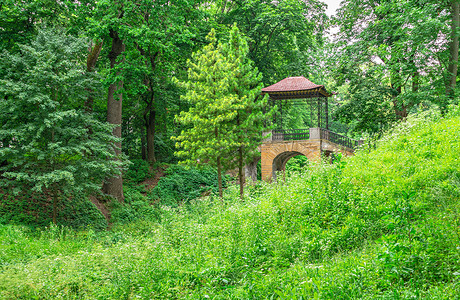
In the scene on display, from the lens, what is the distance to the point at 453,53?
42.3 ft

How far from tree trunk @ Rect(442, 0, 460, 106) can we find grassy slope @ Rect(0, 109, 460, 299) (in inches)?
215

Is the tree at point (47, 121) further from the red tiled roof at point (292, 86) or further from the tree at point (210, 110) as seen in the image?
the red tiled roof at point (292, 86)

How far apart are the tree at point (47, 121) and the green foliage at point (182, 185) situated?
618cm

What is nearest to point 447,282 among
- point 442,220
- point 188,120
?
point 442,220

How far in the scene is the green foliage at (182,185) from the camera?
17.7 m

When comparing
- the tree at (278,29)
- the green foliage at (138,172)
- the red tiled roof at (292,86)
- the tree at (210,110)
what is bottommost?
the green foliage at (138,172)

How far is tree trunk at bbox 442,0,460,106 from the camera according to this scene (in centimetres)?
1251

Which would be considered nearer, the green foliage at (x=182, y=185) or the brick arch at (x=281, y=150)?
the green foliage at (x=182, y=185)

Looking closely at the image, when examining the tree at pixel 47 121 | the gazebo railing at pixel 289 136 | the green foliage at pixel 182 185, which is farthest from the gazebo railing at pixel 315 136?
the tree at pixel 47 121

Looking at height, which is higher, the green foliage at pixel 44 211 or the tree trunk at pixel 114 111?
the tree trunk at pixel 114 111

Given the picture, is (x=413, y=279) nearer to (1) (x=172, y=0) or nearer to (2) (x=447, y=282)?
(2) (x=447, y=282)

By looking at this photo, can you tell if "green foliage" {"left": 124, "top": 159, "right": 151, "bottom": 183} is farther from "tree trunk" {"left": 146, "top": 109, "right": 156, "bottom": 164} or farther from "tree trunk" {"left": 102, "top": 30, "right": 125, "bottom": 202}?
"tree trunk" {"left": 102, "top": 30, "right": 125, "bottom": 202}

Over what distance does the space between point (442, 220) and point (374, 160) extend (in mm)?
3417

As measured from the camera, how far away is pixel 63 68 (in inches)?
438
